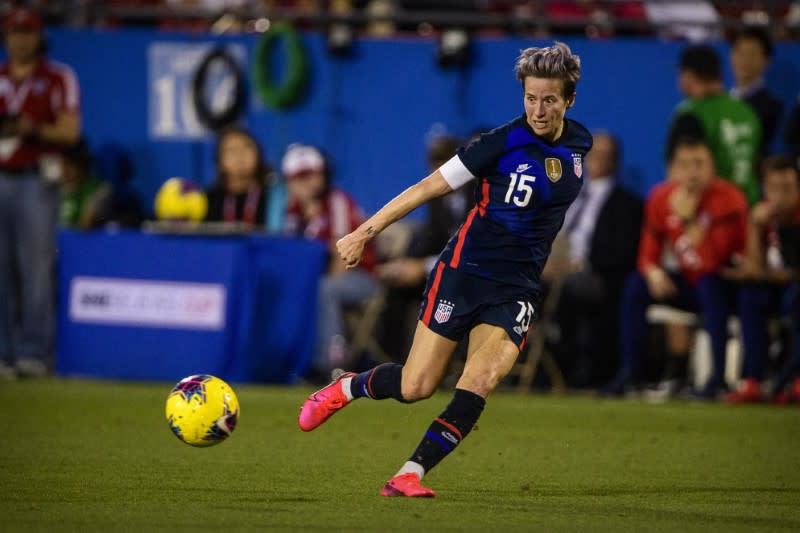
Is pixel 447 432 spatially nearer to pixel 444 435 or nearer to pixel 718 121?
pixel 444 435

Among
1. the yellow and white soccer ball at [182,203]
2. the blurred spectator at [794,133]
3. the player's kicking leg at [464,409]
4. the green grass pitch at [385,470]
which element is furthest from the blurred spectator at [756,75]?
the player's kicking leg at [464,409]

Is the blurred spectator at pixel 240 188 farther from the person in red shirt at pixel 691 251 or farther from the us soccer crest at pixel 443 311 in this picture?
the us soccer crest at pixel 443 311

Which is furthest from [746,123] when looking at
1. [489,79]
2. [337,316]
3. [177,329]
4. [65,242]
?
[65,242]

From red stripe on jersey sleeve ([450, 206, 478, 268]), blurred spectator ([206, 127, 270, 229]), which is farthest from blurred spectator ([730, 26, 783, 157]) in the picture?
red stripe on jersey sleeve ([450, 206, 478, 268])

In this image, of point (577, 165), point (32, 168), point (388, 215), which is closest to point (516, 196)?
Result: point (577, 165)

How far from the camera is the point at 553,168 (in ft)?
21.6

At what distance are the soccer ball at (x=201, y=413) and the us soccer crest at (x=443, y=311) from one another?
1.20 m

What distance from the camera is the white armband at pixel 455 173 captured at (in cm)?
641

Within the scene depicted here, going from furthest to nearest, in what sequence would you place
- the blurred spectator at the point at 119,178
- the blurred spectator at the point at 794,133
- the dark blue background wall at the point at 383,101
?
the blurred spectator at the point at 119,178, the dark blue background wall at the point at 383,101, the blurred spectator at the point at 794,133

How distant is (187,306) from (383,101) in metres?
3.76

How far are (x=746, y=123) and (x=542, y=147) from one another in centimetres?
699

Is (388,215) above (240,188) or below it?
above

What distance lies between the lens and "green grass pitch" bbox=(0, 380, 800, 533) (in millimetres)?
5496

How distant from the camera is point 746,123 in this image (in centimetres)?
1302
